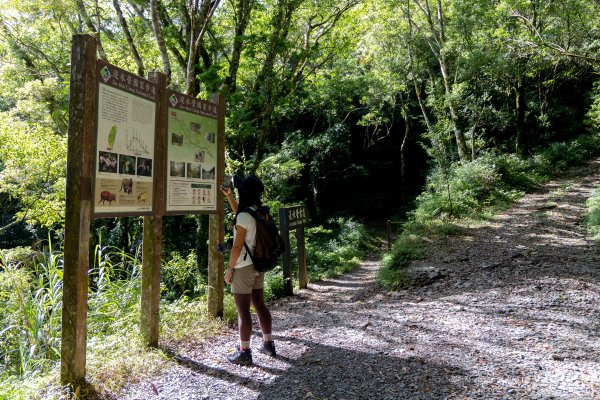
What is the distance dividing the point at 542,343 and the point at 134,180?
3.90 m

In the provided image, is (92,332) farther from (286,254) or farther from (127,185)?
(286,254)

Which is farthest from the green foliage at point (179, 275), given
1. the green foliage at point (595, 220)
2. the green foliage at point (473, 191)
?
the green foliage at point (595, 220)

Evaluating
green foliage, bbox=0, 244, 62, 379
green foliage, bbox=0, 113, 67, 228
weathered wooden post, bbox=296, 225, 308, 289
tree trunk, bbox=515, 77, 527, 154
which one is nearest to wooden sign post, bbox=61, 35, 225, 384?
green foliage, bbox=0, 244, 62, 379

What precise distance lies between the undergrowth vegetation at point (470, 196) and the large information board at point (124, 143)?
4.45 metres

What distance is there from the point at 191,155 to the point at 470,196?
10035mm

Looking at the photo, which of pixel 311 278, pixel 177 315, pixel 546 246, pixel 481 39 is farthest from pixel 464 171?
pixel 177 315

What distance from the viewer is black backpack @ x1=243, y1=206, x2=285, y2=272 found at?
3.32 m

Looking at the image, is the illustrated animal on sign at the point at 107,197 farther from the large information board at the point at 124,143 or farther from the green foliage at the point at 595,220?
the green foliage at the point at 595,220

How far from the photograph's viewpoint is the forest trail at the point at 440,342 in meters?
2.84

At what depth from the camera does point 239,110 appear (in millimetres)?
8961

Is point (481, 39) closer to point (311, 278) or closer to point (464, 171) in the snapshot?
point (464, 171)

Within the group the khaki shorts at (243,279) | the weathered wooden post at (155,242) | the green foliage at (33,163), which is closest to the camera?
the khaki shorts at (243,279)

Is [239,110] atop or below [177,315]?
atop

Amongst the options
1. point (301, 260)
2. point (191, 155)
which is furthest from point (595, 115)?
point (191, 155)
